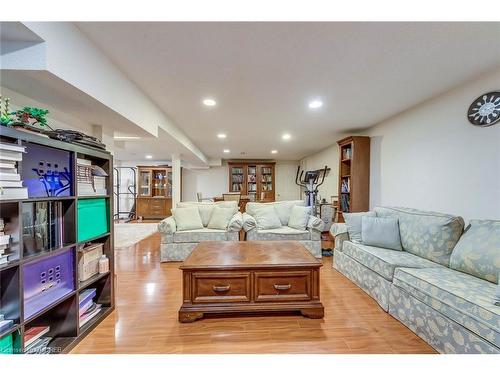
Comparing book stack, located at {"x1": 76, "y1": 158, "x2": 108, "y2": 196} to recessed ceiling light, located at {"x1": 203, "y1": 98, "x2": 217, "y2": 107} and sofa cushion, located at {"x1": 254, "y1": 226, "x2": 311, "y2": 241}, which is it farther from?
sofa cushion, located at {"x1": 254, "y1": 226, "x2": 311, "y2": 241}

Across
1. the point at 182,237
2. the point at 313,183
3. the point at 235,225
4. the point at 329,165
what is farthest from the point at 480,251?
the point at 313,183

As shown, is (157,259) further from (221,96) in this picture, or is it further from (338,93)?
(338,93)

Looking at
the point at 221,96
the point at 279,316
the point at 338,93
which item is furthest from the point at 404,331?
the point at 221,96

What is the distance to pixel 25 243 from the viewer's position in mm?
1262

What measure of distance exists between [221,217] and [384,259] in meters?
2.38

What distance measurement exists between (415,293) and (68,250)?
2550mm

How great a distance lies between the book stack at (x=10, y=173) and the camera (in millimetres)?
1077

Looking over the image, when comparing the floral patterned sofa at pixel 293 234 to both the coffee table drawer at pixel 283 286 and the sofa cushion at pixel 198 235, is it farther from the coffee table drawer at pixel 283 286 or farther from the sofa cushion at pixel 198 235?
the coffee table drawer at pixel 283 286

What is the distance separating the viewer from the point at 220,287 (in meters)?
1.82

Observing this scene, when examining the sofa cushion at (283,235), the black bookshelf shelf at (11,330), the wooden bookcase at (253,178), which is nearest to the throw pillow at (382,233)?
the sofa cushion at (283,235)

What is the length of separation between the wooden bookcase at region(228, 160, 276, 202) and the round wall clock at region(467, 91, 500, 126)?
580 centimetres

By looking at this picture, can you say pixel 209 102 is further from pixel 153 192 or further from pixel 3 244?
pixel 153 192

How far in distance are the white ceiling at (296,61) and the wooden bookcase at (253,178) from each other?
4.69 m

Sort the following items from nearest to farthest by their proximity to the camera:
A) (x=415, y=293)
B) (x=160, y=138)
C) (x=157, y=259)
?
(x=415, y=293)
(x=157, y=259)
(x=160, y=138)
